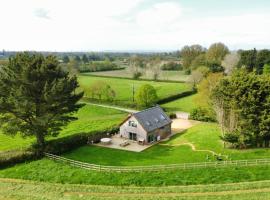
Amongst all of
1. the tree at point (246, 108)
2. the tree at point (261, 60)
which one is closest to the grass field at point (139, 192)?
the tree at point (246, 108)

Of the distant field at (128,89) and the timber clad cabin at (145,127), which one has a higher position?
the distant field at (128,89)

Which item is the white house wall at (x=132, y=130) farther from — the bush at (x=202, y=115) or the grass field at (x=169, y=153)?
the bush at (x=202, y=115)

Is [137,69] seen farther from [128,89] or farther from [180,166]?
[180,166]

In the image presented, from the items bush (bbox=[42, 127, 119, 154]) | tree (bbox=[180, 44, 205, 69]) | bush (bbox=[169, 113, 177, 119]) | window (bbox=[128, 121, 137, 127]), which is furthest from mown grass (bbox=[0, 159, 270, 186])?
tree (bbox=[180, 44, 205, 69])

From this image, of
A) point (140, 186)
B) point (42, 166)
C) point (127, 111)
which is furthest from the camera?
point (127, 111)

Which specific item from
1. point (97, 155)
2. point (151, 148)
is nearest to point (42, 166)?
point (97, 155)

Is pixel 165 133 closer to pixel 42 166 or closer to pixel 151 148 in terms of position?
pixel 151 148

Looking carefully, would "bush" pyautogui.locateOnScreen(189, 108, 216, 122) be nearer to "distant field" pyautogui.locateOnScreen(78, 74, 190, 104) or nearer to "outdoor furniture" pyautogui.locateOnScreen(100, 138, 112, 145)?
"outdoor furniture" pyautogui.locateOnScreen(100, 138, 112, 145)

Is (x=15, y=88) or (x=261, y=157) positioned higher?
(x=15, y=88)
